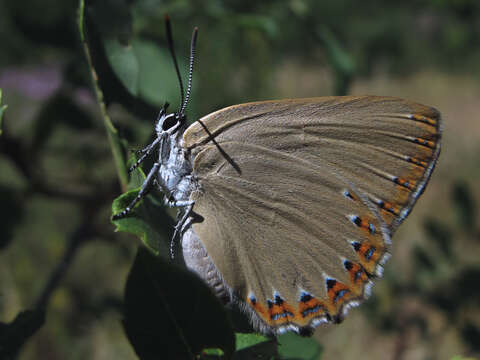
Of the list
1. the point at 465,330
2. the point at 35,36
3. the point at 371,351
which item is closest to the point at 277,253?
the point at 465,330

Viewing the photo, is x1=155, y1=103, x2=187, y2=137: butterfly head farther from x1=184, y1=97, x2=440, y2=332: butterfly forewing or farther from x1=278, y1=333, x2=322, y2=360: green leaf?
x1=278, y1=333, x2=322, y2=360: green leaf

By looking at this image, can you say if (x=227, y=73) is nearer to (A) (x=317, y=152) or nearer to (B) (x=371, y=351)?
(A) (x=317, y=152)

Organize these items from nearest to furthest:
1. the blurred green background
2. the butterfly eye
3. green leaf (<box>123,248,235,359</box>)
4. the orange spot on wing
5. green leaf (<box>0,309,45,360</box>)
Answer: green leaf (<box>123,248,235,359</box>) < green leaf (<box>0,309,45,360</box>) < the orange spot on wing < the butterfly eye < the blurred green background

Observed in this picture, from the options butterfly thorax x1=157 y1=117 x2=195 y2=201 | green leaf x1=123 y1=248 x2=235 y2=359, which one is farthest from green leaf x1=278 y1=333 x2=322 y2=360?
butterfly thorax x1=157 y1=117 x2=195 y2=201

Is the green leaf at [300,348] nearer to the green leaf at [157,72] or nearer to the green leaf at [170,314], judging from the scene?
the green leaf at [170,314]

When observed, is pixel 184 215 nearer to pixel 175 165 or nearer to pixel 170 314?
pixel 175 165

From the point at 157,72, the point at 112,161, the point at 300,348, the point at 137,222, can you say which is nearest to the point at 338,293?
the point at 300,348

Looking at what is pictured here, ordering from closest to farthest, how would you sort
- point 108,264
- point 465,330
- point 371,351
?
point 465,330 < point 371,351 < point 108,264
